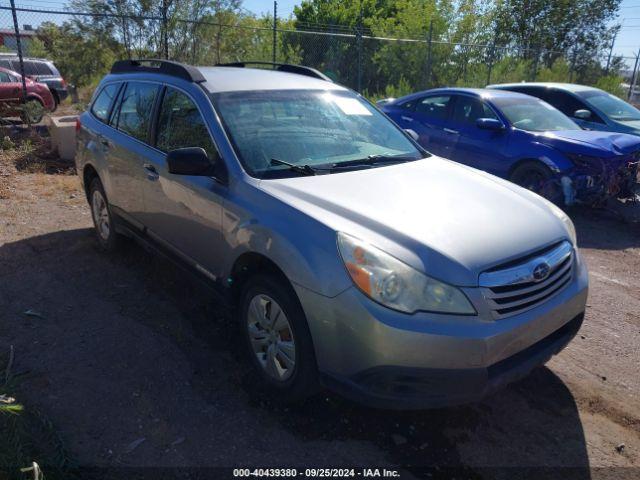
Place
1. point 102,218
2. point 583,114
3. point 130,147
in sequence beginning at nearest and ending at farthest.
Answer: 1. point 130,147
2. point 102,218
3. point 583,114

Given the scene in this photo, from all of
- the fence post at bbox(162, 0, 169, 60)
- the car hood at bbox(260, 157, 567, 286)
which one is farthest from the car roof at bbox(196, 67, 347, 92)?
the fence post at bbox(162, 0, 169, 60)

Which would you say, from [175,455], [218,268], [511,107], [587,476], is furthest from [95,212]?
[511,107]

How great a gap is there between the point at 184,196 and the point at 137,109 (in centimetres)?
126

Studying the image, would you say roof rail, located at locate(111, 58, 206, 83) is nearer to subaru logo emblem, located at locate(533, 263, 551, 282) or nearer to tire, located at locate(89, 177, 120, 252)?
tire, located at locate(89, 177, 120, 252)

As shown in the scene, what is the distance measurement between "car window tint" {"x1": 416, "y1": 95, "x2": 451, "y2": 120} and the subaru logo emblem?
5.70 m

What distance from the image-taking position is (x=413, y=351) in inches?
Answer: 95.0

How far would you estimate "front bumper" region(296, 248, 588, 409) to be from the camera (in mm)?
2412

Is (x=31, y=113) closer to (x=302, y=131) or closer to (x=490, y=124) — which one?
(x=490, y=124)

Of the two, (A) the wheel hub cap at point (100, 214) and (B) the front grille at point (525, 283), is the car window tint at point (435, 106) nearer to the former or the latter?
(A) the wheel hub cap at point (100, 214)

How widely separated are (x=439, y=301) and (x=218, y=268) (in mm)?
1553

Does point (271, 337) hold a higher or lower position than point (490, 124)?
lower

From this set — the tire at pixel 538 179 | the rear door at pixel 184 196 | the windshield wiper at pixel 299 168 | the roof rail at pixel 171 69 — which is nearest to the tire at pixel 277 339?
the rear door at pixel 184 196

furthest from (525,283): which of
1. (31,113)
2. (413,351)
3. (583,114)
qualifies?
(31,113)

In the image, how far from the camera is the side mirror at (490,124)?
23.4 feet
